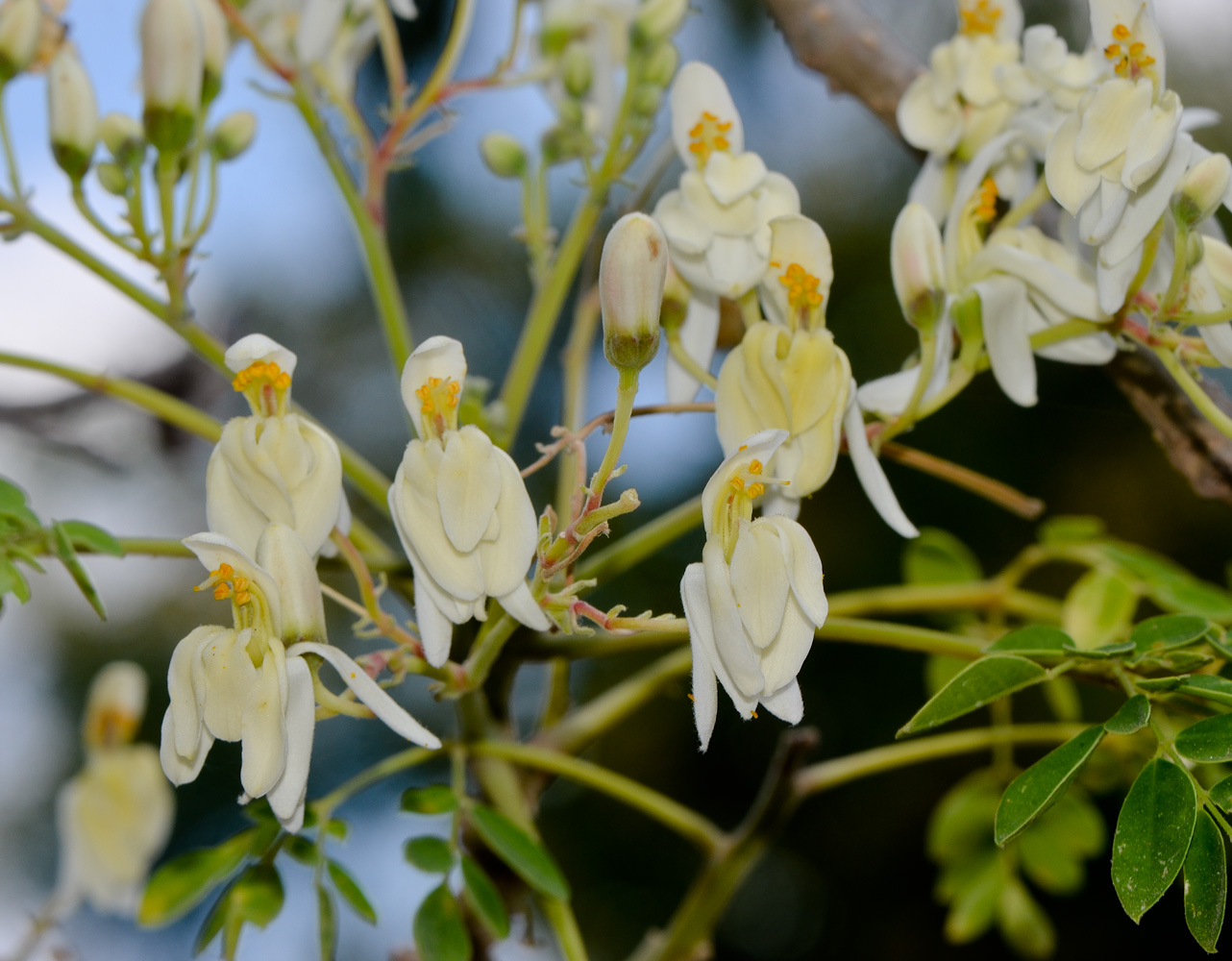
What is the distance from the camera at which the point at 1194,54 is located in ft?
5.13

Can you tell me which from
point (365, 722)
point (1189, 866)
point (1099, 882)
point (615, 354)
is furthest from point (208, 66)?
point (1099, 882)

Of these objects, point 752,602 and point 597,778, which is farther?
point 597,778

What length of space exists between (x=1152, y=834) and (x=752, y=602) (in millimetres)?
144

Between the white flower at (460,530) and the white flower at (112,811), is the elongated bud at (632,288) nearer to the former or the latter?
the white flower at (460,530)

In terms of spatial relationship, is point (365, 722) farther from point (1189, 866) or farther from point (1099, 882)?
point (1189, 866)

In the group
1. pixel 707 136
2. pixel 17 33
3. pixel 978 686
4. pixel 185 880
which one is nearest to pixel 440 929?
pixel 185 880

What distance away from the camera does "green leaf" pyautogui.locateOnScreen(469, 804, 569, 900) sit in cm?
43

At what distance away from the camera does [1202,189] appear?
0.38m

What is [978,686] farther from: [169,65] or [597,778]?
[169,65]

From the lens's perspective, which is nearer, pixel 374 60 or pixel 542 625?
pixel 542 625

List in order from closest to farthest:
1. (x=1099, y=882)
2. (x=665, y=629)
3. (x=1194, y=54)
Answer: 1. (x=665, y=629)
2. (x=1099, y=882)
3. (x=1194, y=54)

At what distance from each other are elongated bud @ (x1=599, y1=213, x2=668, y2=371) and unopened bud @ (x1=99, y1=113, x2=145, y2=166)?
27 cm

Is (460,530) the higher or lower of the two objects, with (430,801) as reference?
higher

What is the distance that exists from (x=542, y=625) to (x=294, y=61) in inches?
15.1
